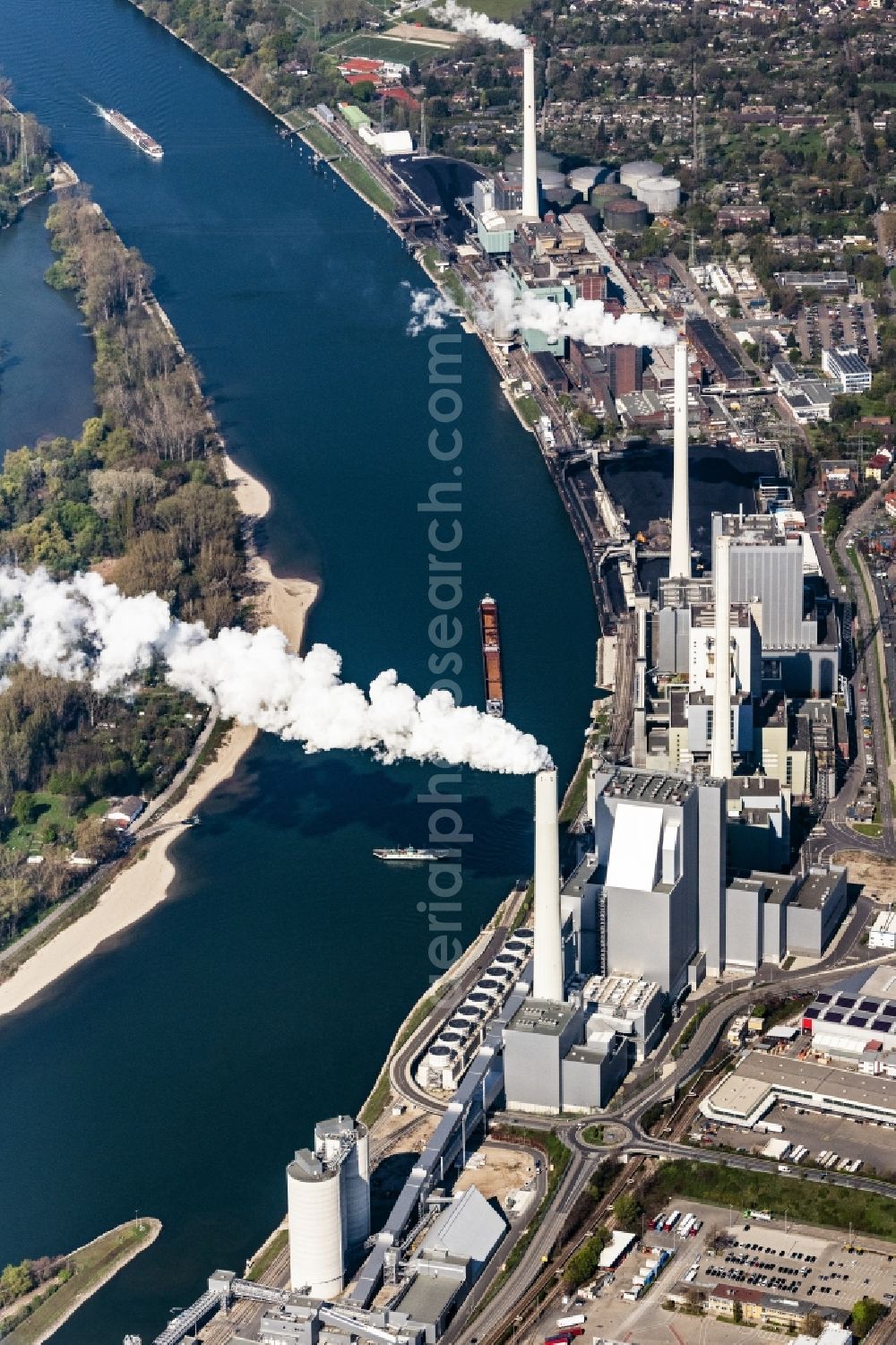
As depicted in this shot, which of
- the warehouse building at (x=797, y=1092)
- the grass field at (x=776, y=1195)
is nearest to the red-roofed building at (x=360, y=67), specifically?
the warehouse building at (x=797, y=1092)

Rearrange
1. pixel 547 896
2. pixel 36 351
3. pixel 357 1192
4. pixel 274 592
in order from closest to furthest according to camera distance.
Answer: pixel 357 1192, pixel 547 896, pixel 274 592, pixel 36 351

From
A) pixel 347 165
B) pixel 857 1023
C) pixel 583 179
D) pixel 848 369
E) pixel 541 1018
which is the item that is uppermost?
pixel 347 165

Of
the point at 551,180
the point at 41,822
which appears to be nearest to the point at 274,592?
the point at 41,822

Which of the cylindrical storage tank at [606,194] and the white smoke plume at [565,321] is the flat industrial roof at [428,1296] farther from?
the cylindrical storage tank at [606,194]

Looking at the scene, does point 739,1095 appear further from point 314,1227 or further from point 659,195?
point 659,195

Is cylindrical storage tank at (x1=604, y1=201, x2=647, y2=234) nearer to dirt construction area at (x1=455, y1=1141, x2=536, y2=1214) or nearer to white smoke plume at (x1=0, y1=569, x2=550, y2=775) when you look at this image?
white smoke plume at (x1=0, y1=569, x2=550, y2=775)

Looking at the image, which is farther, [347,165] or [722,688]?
[347,165]
